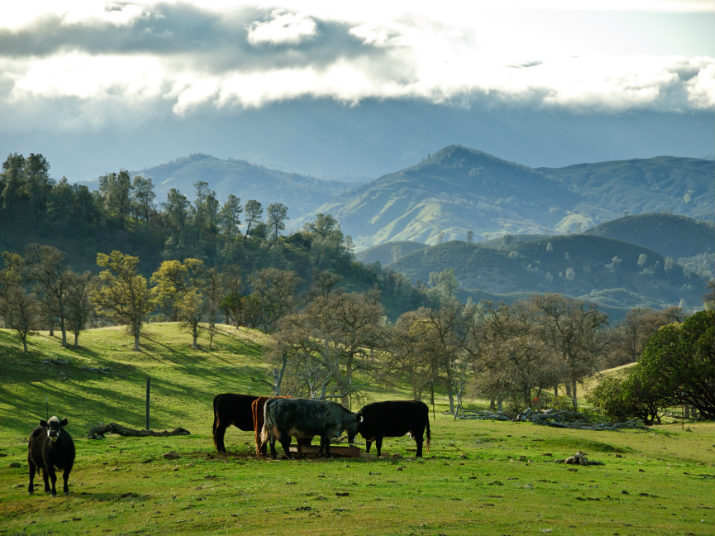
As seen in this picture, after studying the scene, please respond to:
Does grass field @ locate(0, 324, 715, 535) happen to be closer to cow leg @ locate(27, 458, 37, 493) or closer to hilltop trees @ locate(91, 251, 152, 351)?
cow leg @ locate(27, 458, 37, 493)

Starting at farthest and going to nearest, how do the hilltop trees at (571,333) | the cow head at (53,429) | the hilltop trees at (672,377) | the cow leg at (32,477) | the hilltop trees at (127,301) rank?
the hilltop trees at (127,301)
the hilltop trees at (571,333)
the hilltop trees at (672,377)
the cow leg at (32,477)
the cow head at (53,429)

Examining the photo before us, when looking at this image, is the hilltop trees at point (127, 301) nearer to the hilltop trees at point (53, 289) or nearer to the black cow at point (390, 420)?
the hilltop trees at point (53, 289)

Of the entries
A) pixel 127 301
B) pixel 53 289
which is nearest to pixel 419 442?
pixel 53 289

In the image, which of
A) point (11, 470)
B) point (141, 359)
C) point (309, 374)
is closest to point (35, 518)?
point (11, 470)

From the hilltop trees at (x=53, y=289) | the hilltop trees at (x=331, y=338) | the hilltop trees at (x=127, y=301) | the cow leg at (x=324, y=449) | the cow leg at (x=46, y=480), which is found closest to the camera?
the cow leg at (x=46, y=480)

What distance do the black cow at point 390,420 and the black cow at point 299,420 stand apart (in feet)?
5.62

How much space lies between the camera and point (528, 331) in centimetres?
8912

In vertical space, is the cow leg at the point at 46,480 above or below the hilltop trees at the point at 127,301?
below

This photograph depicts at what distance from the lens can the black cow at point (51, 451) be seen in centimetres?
2048

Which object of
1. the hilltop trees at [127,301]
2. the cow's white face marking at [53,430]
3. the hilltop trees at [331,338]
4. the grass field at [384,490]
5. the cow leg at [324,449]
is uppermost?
the hilltop trees at [127,301]

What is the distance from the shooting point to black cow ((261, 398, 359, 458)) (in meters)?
25.9

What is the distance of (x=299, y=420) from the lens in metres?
26.0

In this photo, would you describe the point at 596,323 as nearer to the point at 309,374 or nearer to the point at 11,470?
the point at 309,374

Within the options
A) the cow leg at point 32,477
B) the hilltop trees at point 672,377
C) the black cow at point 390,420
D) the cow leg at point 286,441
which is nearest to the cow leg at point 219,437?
the cow leg at point 286,441
